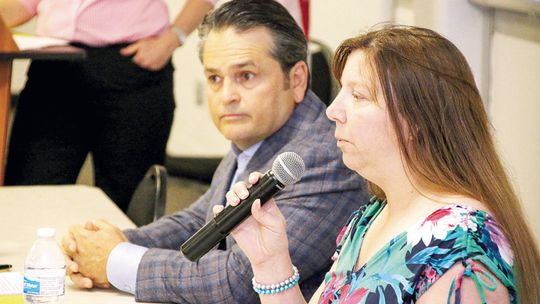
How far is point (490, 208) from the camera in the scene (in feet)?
5.52

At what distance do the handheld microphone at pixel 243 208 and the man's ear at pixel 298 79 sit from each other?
2.57ft

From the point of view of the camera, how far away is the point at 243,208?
1.88m

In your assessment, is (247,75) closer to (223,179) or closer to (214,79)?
(214,79)

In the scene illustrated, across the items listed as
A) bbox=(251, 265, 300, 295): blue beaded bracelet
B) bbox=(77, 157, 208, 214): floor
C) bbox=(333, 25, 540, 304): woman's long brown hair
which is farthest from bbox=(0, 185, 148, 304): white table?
bbox=(77, 157, 208, 214): floor

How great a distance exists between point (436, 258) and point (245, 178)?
107 centimetres

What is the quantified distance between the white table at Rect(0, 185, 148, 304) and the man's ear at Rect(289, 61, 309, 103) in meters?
0.67

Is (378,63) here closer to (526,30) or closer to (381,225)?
(381,225)

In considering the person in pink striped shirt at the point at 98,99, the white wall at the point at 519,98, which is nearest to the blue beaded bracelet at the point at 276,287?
the white wall at the point at 519,98

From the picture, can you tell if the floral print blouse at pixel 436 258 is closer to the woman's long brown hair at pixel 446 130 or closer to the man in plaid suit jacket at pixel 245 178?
the woman's long brown hair at pixel 446 130

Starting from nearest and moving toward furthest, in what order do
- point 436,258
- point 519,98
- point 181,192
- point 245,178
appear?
1. point 436,258
2. point 245,178
3. point 519,98
4. point 181,192

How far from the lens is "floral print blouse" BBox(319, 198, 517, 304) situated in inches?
62.4

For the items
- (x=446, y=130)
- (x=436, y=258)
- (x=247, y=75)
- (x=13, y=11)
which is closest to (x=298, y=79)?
(x=247, y=75)

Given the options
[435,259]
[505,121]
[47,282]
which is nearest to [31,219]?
[47,282]

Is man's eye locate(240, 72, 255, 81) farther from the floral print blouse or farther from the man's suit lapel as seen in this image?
the floral print blouse
